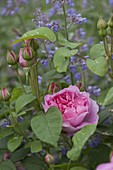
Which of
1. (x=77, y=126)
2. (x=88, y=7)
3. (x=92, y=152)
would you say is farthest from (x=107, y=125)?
(x=88, y=7)

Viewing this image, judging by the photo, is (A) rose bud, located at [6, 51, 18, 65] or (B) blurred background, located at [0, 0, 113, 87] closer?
(A) rose bud, located at [6, 51, 18, 65]

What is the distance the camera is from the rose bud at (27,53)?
1036 mm

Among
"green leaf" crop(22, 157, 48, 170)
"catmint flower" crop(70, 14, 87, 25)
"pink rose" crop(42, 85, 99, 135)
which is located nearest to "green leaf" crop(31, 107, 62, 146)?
"pink rose" crop(42, 85, 99, 135)

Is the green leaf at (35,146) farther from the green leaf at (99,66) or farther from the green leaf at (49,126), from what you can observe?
the green leaf at (99,66)

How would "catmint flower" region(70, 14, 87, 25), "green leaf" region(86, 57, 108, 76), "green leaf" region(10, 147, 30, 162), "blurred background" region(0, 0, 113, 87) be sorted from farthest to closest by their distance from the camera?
"blurred background" region(0, 0, 113, 87)
"catmint flower" region(70, 14, 87, 25)
"green leaf" region(10, 147, 30, 162)
"green leaf" region(86, 57, 108, 76)

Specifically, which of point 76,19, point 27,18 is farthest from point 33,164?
Result: point 27,18

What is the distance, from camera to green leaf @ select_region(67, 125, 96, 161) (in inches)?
35.1

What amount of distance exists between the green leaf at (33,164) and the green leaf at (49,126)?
5.0 inches

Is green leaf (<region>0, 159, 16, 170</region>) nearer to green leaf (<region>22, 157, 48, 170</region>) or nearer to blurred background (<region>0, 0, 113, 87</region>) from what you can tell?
green leaf (<region>22, 157, 48, 170</region>)

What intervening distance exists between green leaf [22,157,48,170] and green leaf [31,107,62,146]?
0.13 m

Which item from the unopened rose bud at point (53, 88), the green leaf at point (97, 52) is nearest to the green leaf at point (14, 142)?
the unopened rose bud at point (53, 88)

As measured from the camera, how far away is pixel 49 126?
3.30ft

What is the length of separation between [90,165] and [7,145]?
0.20 metres

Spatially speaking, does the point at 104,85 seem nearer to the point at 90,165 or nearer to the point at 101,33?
the point at 90,165
